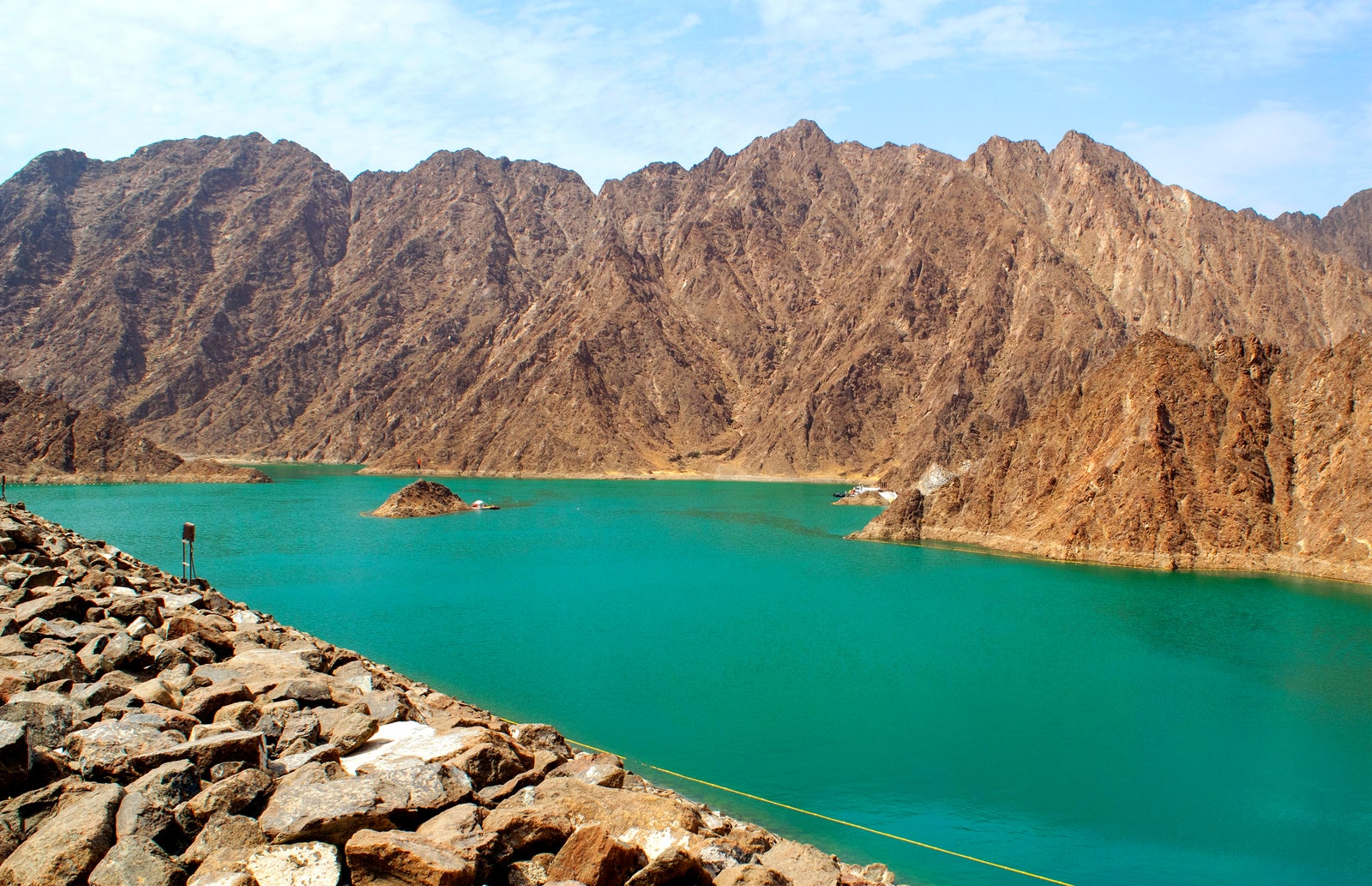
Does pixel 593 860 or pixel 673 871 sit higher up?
pixel 593 860

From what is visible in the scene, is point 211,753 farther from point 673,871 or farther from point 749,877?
point 749,877

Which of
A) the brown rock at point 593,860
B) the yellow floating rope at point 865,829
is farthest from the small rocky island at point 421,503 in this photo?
the brown rock at point 593,860

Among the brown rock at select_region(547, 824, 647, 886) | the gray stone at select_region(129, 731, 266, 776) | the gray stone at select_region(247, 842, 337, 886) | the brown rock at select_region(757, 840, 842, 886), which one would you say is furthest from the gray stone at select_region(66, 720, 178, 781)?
the brown rock at select_region(757, 840, 842, 886)

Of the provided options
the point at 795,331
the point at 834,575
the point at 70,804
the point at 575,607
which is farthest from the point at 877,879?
the point at 795,331

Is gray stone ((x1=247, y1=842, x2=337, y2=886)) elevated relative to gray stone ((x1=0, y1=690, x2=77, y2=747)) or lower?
lower

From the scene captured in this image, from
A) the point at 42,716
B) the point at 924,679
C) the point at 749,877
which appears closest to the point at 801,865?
the point at 749,877

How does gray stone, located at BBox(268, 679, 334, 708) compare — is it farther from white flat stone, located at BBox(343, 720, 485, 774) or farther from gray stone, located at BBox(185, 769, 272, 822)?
gray stone, located at BBox(185, 769, 272, 822)
